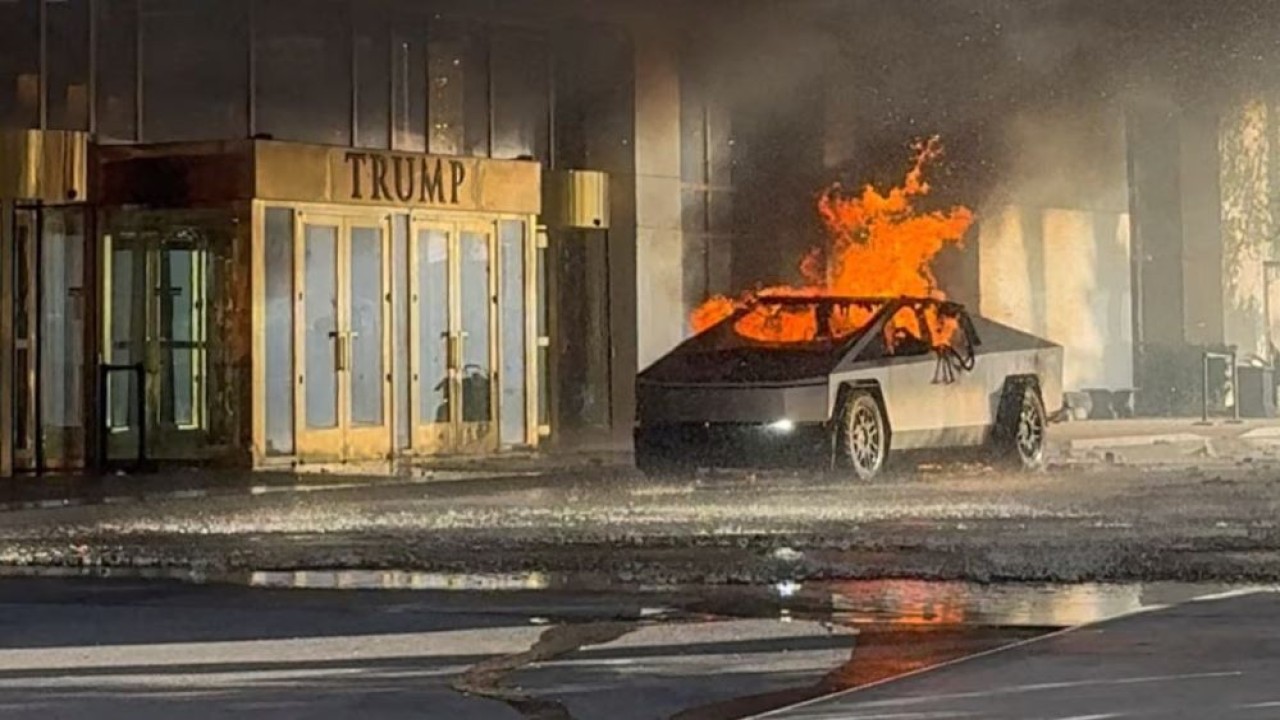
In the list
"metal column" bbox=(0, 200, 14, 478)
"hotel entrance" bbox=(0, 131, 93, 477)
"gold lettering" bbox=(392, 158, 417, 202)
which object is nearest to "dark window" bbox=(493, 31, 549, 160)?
"gold lettering" bbox=(392, 158, 417, 202)

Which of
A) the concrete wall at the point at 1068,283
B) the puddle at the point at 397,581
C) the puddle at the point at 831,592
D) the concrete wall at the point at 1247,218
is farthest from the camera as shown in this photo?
the concrete wall at the point at 1247,218

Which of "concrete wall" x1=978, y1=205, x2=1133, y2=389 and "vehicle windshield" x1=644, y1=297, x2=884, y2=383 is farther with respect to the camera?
"concrete wall" x1=978, y1=205, x2=1133, y2=389

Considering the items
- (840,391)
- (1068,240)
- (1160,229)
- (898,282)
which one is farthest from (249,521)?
(1160,229)

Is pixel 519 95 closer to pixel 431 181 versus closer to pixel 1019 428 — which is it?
pixel 431 181

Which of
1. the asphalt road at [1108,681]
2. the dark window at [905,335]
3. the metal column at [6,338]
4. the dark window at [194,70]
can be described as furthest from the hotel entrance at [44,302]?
the asphalt road at [1108,681]

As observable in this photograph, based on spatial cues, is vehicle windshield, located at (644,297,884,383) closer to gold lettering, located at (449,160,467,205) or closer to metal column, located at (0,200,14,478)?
gold lettering, located at (449,160,467,205)

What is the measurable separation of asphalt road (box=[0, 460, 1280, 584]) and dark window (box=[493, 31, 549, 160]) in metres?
8.61

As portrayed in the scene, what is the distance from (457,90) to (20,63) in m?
6.12

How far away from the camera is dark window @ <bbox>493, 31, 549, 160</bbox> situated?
30.9 m

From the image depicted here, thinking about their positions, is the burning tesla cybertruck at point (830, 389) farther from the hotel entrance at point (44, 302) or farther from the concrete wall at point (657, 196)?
the concrete wall at point (657, 196)

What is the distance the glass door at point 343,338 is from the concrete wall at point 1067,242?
40.7ft

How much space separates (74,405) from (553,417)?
Answer: 24.1 ft

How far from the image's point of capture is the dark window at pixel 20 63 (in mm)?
25938

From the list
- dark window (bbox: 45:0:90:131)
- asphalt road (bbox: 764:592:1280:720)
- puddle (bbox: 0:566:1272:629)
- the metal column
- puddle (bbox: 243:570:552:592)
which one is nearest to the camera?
asphalt road (bbox: 764:592:1280:720)
